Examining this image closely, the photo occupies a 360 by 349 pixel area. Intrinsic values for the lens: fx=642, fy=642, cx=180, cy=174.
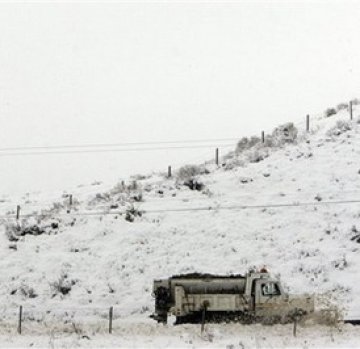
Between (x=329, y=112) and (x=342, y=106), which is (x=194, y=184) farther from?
(x=342, y=106)

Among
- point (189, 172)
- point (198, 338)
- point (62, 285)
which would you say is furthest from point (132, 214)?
point (198, 338)

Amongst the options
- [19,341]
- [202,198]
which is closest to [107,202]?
[202,198]

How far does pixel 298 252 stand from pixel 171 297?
894 cm

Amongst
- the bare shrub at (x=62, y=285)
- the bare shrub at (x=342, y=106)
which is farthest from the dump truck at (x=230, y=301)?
the bare shrub at (x=342, y=106)

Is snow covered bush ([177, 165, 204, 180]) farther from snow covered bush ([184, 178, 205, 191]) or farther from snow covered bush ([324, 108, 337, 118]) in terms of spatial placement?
snow covered bush ([324, 108, 337, 118])

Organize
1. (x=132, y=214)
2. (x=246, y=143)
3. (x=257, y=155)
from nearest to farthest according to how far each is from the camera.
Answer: (x=132, y=214), (x=257, y=155), (x=246, y=143)

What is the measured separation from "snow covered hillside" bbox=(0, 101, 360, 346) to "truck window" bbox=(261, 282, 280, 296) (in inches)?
154

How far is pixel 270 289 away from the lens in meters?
22.2

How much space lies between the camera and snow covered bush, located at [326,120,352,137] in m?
42.8

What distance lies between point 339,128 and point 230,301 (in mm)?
24653

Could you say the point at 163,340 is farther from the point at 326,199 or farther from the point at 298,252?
the point at 326,199

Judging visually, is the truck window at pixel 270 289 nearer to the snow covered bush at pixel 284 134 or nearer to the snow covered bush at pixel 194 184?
the snow covered bush at pixel 194 184

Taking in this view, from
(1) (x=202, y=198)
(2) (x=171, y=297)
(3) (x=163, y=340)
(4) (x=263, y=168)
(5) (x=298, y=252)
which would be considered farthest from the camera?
(4) (x=263, y=168)

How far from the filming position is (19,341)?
18531 millimetres
